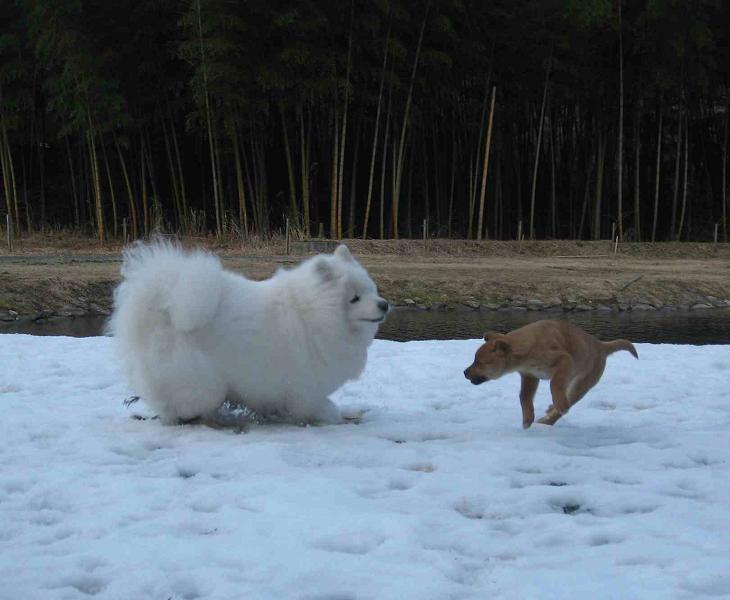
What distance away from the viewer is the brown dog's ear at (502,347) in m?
3.88

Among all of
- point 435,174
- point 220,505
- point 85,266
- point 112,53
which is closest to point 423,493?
point 220,505

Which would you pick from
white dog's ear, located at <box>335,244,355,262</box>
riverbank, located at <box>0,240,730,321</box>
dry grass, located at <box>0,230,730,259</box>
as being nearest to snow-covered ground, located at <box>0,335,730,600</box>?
white dog's ear, located at <box>335,244,355,262</box>

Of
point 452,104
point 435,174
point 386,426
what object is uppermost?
point 452,104

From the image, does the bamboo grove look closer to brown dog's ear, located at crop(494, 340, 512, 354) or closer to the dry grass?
the dry grass

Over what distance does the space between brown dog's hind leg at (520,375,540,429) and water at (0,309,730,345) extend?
4984mm

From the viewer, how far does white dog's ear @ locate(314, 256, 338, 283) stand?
4152mm

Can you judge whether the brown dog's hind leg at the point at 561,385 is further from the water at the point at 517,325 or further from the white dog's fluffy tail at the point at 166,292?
the water at the point at 517,325

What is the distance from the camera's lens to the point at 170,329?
3947 millimetres

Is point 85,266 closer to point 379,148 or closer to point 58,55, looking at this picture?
point 58,55

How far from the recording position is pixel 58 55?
54.9 ft

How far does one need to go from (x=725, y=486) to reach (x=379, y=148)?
17.7 metres

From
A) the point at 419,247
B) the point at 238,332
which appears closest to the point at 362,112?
the point at 419,247

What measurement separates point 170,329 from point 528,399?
181 cm

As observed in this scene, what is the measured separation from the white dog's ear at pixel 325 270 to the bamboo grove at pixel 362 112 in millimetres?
12117
